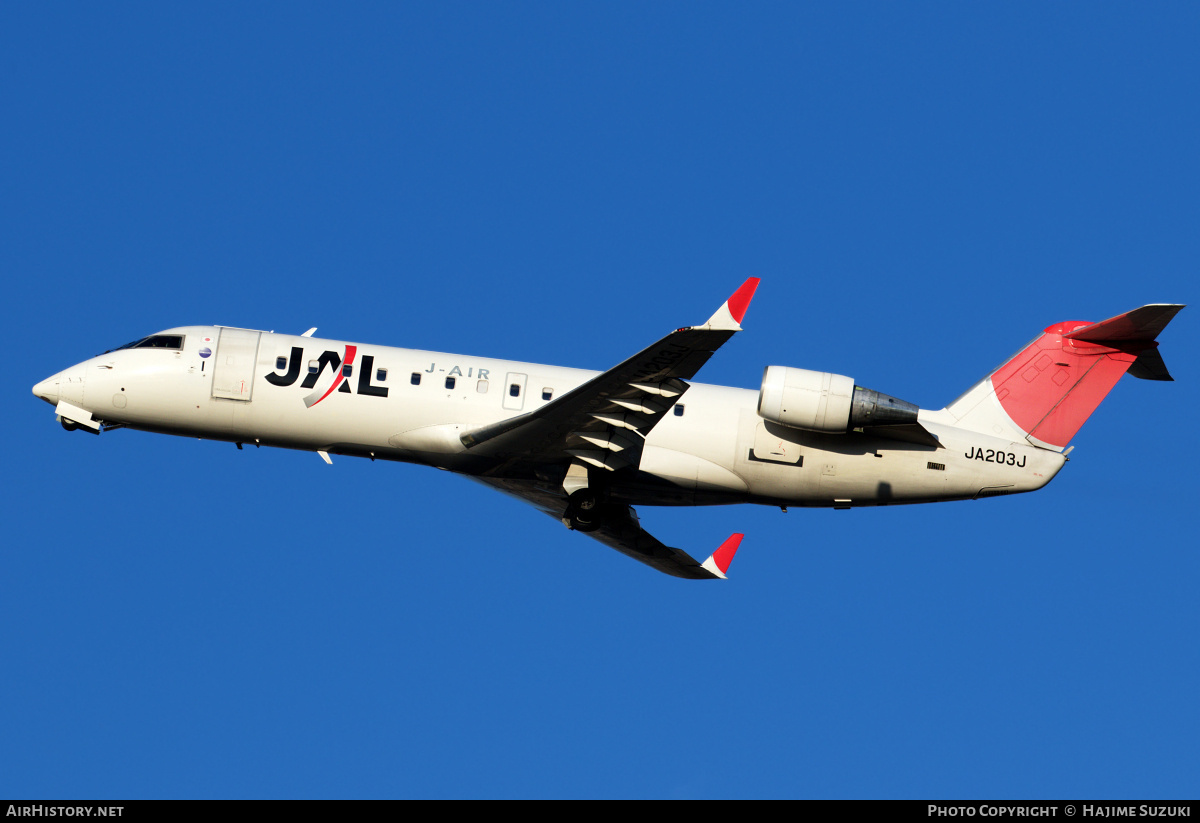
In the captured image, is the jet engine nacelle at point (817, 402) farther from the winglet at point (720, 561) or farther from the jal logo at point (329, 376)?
the jal logo at point (329, 376)

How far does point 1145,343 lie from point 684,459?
10316 millimetres

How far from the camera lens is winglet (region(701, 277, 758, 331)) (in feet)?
68.1

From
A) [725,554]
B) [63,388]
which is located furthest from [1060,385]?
[63,388]

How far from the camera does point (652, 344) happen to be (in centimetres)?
2141

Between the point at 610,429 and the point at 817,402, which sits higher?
the point at 817,402

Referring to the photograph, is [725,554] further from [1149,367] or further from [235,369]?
[235,369]

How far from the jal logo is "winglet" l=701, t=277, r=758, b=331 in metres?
7.91

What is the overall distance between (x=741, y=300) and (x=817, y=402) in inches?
166

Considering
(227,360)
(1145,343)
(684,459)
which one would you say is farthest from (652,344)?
(1145,343)

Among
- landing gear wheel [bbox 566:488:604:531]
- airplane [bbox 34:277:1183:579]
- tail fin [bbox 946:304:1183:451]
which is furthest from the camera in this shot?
tail fin [bbox 946:304:1183:451]

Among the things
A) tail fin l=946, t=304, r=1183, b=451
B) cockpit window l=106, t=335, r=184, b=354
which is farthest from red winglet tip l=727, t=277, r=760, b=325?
cockpit window l=106, t=335, r=184, b=354

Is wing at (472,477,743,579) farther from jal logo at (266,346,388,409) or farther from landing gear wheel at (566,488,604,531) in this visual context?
jal logo at (266,346,388,409)

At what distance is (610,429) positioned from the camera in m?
23.8
